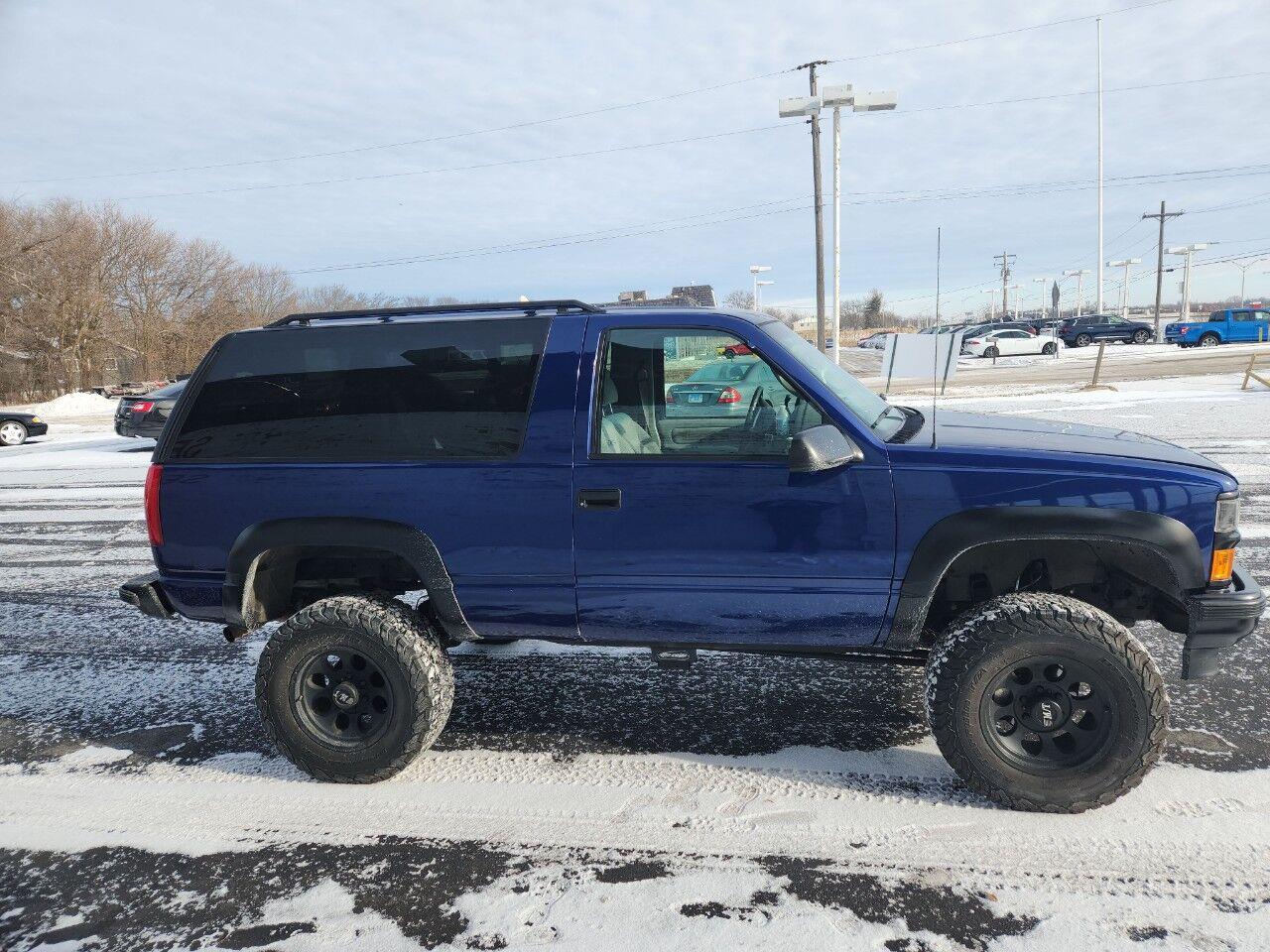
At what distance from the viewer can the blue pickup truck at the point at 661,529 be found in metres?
3.06

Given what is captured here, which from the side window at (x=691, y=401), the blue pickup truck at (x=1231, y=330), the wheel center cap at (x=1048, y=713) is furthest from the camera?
the blue pickup truck at (x=1231, y=330)

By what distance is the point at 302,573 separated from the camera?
150 inches

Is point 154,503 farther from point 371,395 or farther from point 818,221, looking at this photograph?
point 818,221

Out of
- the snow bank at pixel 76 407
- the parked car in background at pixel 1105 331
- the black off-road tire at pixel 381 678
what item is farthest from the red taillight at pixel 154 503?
the parked car in background at pixel 1105 331

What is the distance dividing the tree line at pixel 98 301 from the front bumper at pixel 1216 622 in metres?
43.7

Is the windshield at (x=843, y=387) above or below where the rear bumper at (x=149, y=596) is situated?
above

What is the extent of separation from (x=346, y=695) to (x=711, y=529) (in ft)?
5.58

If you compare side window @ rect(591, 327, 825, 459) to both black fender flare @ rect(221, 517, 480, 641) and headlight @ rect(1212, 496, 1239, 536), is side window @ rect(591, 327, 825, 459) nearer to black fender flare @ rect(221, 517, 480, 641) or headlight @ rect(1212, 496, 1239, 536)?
black fender flare @ rect(221, 517, 480, 641)

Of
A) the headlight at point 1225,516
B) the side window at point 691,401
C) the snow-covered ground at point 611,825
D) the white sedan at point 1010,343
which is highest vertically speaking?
the white sedan at point 1010,343

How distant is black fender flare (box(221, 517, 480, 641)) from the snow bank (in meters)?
31.8

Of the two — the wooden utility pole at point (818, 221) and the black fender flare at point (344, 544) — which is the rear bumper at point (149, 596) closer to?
the black fender flare at point (344, 544)

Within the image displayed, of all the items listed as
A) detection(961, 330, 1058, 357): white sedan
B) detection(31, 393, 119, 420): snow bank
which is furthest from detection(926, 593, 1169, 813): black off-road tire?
detection(961, 330, 1058, 357): white sedan

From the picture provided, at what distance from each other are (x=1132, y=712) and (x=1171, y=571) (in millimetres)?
540

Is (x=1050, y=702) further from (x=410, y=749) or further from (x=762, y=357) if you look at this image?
(x=410, y=749)
